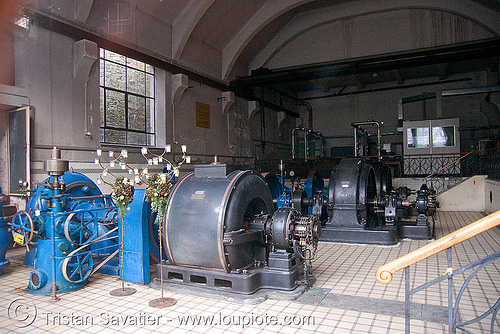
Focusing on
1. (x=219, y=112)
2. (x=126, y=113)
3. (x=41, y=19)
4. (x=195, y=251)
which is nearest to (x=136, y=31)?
(x=126, y=113)

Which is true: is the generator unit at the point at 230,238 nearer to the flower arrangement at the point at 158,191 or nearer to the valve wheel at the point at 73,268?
the flower arrangement at the point at 158,191

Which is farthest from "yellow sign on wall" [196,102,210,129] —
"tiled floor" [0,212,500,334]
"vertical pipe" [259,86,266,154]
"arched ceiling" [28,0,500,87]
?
"tiled floor" [0,212,500,334]

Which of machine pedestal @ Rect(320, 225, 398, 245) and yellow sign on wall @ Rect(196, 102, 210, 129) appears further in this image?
yellow sign on wall @ Rect(196, 102, 210, 129)

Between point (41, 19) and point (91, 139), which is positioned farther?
point (91, 139)

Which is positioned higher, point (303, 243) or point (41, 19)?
point (41, 19)

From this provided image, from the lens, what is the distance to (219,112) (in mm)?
13586

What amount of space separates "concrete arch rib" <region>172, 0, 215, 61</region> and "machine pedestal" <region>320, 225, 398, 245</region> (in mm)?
7389

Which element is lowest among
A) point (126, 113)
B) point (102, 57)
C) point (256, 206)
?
point (256, 206)

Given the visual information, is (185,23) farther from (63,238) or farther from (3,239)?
(63,238)

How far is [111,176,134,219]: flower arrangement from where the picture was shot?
13.8 ft

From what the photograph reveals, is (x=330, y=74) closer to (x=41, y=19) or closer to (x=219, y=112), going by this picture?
(x=219, y=112)

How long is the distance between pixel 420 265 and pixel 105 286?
14.4 feet

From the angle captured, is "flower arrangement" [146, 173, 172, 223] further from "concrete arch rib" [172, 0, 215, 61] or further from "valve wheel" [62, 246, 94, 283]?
"concrete arch rib" [172, 0, 215, 61]

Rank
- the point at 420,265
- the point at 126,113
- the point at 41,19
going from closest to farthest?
the point at 420,265
the point at 41,19
the point at 126,113
